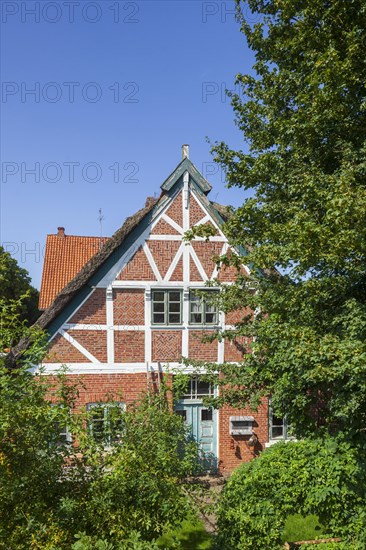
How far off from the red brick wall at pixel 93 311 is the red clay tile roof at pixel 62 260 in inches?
297

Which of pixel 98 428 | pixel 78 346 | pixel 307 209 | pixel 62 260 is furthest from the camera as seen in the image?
pixel 62 260

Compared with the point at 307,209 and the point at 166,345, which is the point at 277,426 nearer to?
the point at 166,345

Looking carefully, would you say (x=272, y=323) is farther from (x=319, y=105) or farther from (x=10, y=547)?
(x=10, y=547)

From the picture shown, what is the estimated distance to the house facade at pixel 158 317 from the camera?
1054 centimetres

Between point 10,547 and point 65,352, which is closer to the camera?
point 10,547

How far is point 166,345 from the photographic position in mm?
10875

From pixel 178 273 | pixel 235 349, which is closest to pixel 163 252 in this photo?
pixel 178 273

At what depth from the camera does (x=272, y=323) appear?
6.61m

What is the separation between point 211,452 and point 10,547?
798 cm

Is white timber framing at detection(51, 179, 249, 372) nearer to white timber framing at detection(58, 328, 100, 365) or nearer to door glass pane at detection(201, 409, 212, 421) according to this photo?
white timber framing at detection(58, 328, 100, 365)

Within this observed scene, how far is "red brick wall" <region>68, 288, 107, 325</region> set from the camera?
10516 mm

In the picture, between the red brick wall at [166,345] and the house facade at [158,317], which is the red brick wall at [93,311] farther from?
the red brick wall at [166,345]

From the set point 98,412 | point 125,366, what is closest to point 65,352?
point 125,366

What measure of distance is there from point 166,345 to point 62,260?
1064 centimetres
